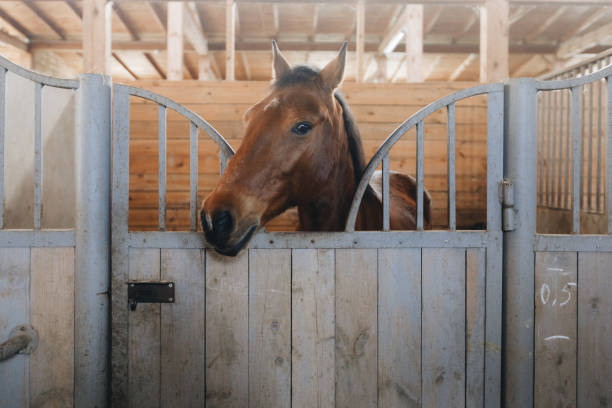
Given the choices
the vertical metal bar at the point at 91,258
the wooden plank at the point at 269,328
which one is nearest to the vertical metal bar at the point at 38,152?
the vertical metal bar at the point at 91,258

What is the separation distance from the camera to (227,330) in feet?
4.05

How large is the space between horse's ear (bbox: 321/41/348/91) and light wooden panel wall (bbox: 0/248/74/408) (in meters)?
1.10

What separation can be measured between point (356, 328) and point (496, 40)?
2661 millimetres

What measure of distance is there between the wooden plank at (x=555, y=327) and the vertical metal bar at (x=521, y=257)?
0.03 metres

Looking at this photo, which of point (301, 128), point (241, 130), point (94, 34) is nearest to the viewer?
point (301, 128)

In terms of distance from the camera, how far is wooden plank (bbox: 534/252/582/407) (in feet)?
4.09

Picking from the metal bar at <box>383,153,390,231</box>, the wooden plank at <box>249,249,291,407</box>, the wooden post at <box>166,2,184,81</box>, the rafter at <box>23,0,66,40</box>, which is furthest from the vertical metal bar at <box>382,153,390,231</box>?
the rafter at <box>23,0,66,40</box>

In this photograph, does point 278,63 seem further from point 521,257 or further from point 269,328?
point 521,257

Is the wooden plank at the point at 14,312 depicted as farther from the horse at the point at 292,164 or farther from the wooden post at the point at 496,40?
the wooden post at the point at 496,40

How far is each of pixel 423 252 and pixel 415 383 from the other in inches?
17.4

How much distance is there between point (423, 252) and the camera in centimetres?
126

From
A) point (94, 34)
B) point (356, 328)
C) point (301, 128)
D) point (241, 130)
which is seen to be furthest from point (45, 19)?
point (356, 328)

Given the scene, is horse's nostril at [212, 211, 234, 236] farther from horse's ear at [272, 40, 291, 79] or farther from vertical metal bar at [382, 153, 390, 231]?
horse's ear at [272, 40, 291, 79]

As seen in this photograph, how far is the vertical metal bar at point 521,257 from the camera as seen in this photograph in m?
1.23
